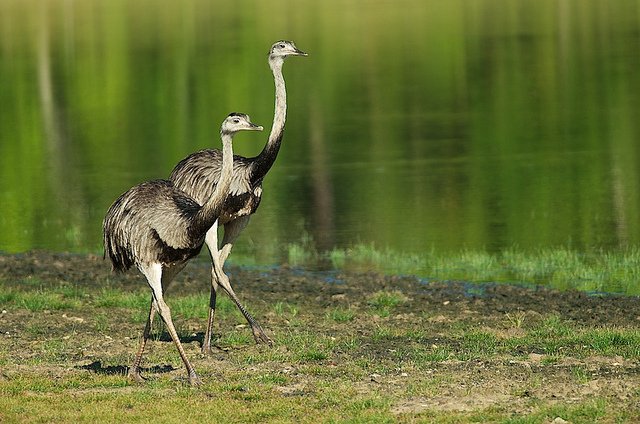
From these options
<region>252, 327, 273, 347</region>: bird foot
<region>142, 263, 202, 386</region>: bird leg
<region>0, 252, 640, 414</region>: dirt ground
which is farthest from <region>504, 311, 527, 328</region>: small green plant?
<region>142, 263, 202, 386</region>: bird leg

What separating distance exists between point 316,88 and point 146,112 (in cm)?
613

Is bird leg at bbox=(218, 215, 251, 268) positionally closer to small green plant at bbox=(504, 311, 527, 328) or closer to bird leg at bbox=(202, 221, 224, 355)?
bird leg at bbox=(202, 221, 224, 355)

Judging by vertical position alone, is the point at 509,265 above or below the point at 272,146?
below

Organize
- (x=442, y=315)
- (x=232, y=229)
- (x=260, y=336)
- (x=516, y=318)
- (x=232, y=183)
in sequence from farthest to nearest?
1. (x=442, y=315)
2. (x=516, y=318)
3. (x=232, y=229)
4. (x=232, y=183)
5. (x=260, y=336)

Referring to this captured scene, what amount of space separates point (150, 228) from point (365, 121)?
2660 centimetres

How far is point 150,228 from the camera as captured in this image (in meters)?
12.8

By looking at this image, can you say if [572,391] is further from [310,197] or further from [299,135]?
[299,135]

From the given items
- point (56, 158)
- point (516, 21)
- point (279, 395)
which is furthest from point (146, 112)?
point (279, 395)

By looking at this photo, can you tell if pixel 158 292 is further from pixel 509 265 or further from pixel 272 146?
pixel 509 265

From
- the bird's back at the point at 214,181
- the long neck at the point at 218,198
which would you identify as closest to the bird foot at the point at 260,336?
the bird's back at the point at 214,181

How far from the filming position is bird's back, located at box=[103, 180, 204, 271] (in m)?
12.7

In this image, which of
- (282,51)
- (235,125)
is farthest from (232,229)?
(235,125)

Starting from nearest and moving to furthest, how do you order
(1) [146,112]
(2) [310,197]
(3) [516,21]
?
(2) [310,197] < (1) [146,112] < (3) [516,21]

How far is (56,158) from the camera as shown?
3662 centimetres
